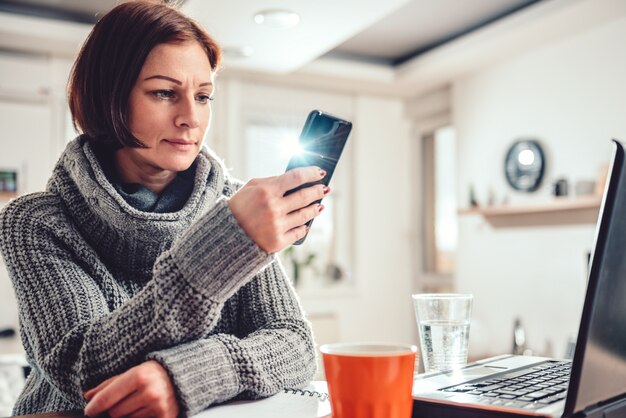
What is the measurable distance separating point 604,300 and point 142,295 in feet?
1.52

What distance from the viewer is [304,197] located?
65cm

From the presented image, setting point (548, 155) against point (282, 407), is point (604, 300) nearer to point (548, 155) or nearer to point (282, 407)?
point (282, 407)

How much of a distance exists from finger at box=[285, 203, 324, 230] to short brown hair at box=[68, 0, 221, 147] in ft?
1.09

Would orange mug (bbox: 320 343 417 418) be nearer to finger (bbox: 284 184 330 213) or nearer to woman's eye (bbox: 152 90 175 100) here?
finger (bbox: 284 184 330 213)

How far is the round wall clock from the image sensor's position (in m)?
3.62

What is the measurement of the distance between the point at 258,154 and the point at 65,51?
1378mm

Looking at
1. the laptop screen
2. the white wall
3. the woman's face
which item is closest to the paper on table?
the laptop screen

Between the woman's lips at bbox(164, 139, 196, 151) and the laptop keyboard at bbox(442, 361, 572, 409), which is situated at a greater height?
the woman's lips at bbox(164, 139, 196, 151)

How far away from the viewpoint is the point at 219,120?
13.9 ft

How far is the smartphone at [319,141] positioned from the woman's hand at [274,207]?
47 millimetres

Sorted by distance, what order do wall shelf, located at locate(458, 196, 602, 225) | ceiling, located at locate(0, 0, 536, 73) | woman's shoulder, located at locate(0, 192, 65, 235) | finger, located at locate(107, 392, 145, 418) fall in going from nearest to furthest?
finger, located at locate(107, 392, 145, 418) < woman's shoulder, located at locate(0, 192, 65, 235) < ceiling, located at locate(0, 0, 536, 73) < wall shelf, located at locate(458, 196, 602, 225)

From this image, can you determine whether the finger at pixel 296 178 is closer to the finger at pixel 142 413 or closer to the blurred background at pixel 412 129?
the finger at pixel 142 413

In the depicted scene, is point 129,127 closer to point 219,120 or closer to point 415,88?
point 219,120

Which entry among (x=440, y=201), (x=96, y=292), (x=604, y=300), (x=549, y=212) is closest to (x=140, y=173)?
A: (x=96, y=292)
